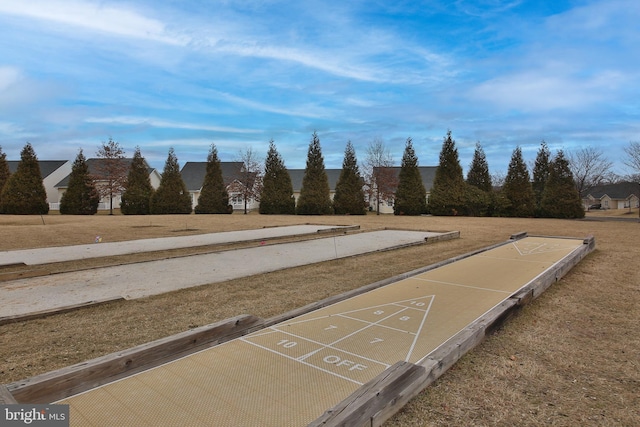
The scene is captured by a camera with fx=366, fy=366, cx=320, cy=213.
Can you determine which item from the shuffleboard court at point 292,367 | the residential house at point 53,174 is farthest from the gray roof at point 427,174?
the shuffleboard court at point 292,367

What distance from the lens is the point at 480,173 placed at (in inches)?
1182

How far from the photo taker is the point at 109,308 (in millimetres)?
4488

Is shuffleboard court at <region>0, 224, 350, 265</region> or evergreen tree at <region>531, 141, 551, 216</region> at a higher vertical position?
evergreen tree at <region>531, 141, 551, 216</region>

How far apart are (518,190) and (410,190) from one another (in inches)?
296

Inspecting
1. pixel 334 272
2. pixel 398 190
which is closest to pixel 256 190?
pixel 398 190

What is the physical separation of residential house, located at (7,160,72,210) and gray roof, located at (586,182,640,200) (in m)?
67.7

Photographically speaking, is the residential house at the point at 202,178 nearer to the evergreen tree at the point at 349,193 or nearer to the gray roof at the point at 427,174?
the evergreen tree at the point at 349,193

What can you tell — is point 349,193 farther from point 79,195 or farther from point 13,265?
point 13,265

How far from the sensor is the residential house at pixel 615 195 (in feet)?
169

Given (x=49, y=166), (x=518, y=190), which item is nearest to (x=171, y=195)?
(x=49, y=166)

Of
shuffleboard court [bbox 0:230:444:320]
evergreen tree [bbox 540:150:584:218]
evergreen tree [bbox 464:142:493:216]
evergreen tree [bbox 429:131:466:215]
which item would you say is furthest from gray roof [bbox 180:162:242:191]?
shuffleboard court [bbox 0:230:444:320]

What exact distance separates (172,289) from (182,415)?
137 inches

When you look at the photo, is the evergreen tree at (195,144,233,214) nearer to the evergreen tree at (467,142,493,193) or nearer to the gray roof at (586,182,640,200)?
the evergreen tree at (467,142,493,193)

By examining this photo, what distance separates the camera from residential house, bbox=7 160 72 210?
36.5m
